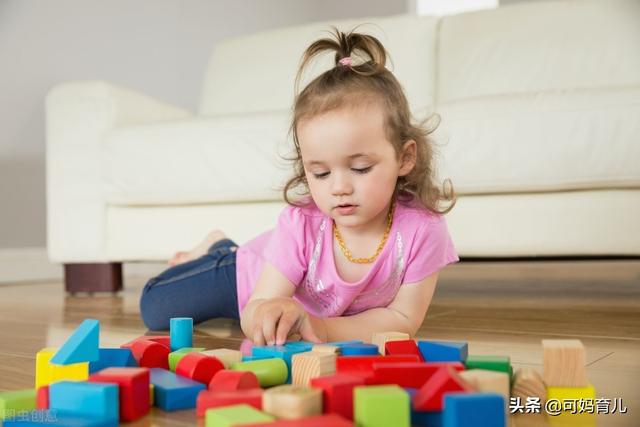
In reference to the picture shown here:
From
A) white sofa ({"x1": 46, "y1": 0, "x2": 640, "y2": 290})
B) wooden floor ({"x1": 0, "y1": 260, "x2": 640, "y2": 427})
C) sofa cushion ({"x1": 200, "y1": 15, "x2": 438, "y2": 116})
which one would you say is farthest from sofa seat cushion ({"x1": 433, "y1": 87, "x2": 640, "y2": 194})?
sofa cushion ({"x1": 200, "y1": 15, "x2": 438, "y2": 116})

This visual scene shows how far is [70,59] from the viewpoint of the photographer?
291 centimetres

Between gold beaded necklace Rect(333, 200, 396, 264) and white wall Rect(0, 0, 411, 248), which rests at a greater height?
white wall Rect(0, 0, 411, 248)

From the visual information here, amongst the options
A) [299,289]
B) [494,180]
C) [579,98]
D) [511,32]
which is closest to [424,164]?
[299,289]

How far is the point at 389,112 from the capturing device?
1.11 m

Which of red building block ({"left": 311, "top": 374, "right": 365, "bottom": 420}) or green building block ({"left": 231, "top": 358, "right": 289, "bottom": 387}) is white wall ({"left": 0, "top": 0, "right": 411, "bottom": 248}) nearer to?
green building block ({"left": 231, "top": 358, "right": 289, "bottom": 387})

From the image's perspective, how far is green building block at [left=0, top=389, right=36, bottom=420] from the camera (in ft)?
2.20

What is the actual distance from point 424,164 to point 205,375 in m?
0.57

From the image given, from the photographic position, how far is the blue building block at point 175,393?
2.36 ft

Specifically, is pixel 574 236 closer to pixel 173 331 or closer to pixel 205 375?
pixel 173 331

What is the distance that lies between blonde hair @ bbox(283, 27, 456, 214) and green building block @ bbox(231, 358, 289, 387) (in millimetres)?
414

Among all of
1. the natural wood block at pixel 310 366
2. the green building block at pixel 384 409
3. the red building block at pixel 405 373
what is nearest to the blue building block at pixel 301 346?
the natural wood block at pixel 310 366

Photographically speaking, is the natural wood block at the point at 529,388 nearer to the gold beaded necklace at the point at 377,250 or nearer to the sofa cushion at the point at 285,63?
the gold beaded necklace at the point at 377,250

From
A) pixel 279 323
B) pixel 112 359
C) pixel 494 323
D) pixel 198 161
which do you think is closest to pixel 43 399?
pixel 112 359

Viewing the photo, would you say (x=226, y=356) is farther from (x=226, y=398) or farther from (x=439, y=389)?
(x=439, y=389)
